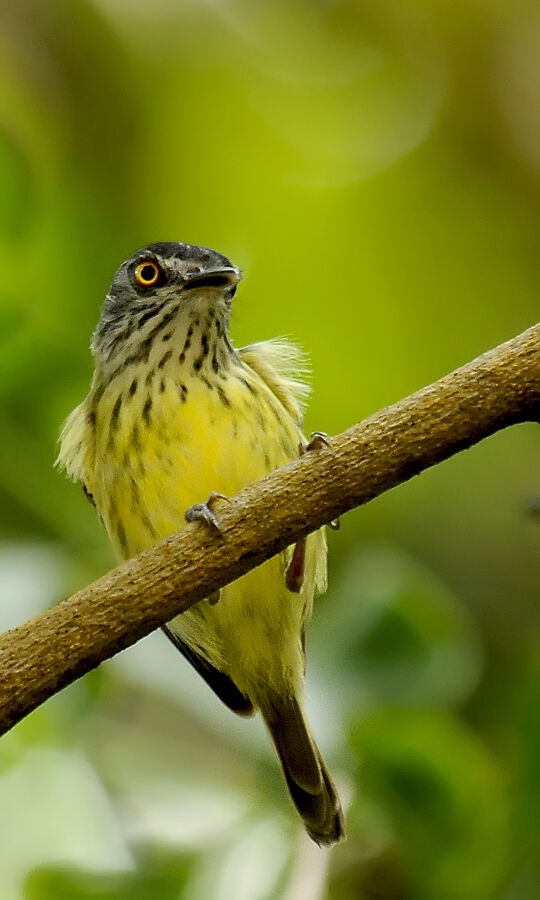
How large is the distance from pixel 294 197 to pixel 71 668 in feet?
8.59

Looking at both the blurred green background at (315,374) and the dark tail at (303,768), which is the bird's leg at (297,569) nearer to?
the blurred green background at (315,374)

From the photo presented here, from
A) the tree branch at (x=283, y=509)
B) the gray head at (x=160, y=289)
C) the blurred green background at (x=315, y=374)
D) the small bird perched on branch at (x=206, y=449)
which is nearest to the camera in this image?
the tree branch at (x=283, y=509)

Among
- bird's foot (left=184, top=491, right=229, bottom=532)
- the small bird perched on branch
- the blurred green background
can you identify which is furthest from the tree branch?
the small bird perched on branch

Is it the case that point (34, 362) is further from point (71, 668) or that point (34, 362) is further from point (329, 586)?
point (71, 668)

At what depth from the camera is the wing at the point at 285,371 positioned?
13.3 feet

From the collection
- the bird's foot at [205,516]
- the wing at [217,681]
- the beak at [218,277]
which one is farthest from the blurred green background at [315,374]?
the bird's foot at [205,516]

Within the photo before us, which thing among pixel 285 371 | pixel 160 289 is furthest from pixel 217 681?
pixel 160 289

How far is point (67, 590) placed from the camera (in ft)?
11.6

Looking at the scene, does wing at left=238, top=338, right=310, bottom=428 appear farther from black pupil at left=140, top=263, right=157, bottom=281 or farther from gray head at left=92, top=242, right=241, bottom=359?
black pupil at left=140, top=263, right=157, bottom=281

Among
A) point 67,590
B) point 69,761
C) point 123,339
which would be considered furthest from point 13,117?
point 69,761

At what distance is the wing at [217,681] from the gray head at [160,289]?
886 mm

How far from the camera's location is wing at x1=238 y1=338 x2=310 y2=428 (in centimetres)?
405

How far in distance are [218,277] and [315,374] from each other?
0.64m

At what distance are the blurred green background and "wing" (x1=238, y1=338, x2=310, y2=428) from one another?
227 millimetres
